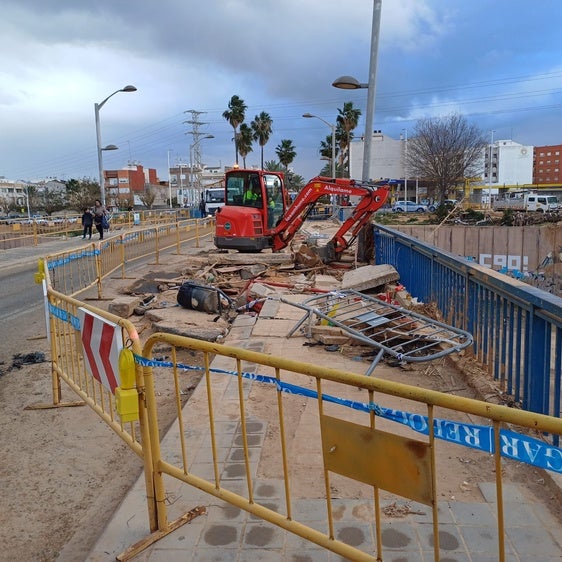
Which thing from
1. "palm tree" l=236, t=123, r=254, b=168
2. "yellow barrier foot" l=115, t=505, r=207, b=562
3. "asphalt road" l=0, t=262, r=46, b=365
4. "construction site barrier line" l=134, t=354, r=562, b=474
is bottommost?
"asphalt road" l=0, t=262, r=46, b=365

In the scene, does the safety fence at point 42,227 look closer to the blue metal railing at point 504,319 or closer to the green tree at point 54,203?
the blue metal railing at point 504,319

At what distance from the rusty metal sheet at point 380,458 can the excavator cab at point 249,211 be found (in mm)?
13878

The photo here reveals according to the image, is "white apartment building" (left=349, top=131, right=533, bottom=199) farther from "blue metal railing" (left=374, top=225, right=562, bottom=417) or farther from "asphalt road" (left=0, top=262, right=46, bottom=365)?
"blue metal railing" (left=374, top=225, right=562, bottom=417)

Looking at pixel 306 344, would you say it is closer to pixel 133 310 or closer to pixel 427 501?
pixel 133 310

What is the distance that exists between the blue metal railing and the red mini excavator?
6.36 m

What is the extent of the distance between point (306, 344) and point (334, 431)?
4680 millimetres

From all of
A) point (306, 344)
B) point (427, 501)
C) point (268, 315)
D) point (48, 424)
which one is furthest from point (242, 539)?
point (268, 315)

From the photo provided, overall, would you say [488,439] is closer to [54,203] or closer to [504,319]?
[504,319]

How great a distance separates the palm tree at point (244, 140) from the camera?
6850 cm

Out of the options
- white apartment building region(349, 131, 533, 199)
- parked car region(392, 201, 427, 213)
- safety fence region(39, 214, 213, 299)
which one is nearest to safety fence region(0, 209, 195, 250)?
safety fence region(39, 214, 213, 299)

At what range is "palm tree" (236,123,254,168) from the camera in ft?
225

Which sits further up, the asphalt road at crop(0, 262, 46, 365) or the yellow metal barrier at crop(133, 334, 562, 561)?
the yellow metal barrier at crop(133, 334, 562, 561)

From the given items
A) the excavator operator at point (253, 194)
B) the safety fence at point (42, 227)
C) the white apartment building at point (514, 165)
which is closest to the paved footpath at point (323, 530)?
the excavator operator at point (253, 194)

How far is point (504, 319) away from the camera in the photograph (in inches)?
181
